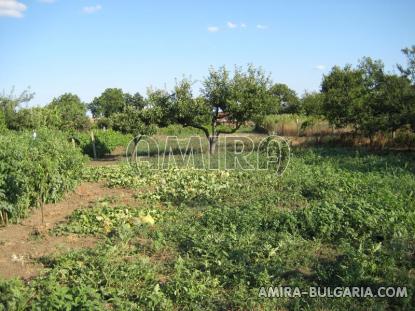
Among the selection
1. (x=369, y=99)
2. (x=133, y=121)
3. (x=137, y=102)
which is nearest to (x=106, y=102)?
(x=137, y=102)

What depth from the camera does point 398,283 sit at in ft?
16.1

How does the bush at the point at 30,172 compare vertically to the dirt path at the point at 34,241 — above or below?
above

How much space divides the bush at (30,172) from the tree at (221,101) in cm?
1120

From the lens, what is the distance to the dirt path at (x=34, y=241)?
19.6 feet

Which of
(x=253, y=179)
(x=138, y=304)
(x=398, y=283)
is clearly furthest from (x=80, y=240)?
(x=253, y=179)

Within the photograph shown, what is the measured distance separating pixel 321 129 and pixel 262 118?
6.97 meters

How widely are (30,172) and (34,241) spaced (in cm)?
153

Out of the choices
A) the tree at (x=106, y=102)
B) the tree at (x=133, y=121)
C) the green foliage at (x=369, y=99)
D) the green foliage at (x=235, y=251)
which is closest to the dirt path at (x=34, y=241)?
the green foliage at (x=235, y=251)

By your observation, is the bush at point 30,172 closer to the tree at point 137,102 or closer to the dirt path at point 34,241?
the dirt path at point 34,241

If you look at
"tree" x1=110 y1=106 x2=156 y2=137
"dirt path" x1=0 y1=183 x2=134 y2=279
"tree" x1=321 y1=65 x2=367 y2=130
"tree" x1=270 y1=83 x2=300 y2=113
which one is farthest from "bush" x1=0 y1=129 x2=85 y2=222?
"tree" x1=270 y1=83 x2=300 y2=113

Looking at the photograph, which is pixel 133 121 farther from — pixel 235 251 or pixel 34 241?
pixel 235 251

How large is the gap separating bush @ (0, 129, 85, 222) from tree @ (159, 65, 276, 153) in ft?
36.7

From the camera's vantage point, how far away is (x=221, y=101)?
20812 millimetres

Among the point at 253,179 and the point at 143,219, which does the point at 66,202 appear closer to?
the point at 143,219
